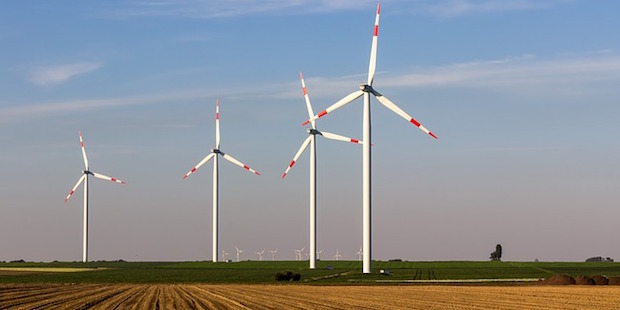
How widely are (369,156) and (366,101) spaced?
7131 millimetres

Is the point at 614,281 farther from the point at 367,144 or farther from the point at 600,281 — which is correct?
the point at 367,144

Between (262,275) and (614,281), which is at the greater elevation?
(614,281)

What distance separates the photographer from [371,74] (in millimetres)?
119938

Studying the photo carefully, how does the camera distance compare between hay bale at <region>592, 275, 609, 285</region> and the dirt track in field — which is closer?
the dirt track in field

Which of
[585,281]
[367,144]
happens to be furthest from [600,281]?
[367,144]

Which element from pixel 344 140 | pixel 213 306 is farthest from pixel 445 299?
pixel 344 140

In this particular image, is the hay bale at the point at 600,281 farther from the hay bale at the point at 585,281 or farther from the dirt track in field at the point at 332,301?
the dirt track in field at the point at 332,301

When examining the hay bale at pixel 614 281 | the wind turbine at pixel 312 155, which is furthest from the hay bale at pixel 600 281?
the wind turbine at pixel 312 155

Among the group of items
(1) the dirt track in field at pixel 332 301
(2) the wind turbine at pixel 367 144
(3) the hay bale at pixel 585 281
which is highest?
(2) the wind turbine at pixel 367 144

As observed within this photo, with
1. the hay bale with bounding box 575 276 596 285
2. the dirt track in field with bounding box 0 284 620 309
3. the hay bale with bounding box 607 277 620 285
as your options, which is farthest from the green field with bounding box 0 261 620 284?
the dirt track in field with bounding box 0 284 620 309

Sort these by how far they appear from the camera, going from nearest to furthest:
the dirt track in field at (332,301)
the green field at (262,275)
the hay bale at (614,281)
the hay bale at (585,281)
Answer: the dirt track in field at (332,301)
the hay bale at (585,281)
the hay bale at (614,281)
the green field at (262,275)

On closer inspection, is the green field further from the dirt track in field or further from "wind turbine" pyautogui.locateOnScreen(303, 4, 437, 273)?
the dirt track in field

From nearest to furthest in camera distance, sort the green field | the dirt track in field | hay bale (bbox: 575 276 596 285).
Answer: the dirt track in field, hay bale (bbox: 575 276 596 285), the green field

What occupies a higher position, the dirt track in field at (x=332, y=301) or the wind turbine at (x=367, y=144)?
the wind turbine at (x=367, y=144)
